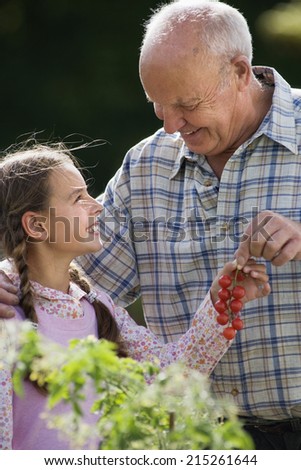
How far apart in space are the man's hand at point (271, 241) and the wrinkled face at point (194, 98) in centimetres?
54

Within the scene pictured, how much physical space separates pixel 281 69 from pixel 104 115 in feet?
5.51

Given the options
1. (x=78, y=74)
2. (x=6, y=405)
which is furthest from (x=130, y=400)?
(x=78, y=74)

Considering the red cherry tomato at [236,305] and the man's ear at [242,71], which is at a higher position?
the man's ear at [242,71]

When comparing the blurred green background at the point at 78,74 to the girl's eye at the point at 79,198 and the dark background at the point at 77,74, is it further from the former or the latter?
the girl's eye at the point at 79,198

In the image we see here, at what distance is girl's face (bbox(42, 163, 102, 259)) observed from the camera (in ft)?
9.85

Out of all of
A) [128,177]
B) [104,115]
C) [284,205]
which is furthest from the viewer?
[104,115]

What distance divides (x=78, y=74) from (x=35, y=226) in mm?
5993

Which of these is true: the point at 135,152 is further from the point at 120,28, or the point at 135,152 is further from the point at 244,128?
the point at 120,28

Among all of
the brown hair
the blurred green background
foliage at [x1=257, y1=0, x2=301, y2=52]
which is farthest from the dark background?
the brown hair

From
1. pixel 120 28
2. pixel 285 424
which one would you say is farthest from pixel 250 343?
pixel 120 28

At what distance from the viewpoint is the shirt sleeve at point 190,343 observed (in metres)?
2.98

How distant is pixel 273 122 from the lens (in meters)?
3.25

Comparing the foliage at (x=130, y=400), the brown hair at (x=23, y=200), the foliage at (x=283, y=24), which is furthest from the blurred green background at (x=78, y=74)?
the foliage at (x=130, y=400)

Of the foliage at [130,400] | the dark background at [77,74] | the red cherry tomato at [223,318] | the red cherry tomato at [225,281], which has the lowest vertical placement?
the dark background at [77,74]
